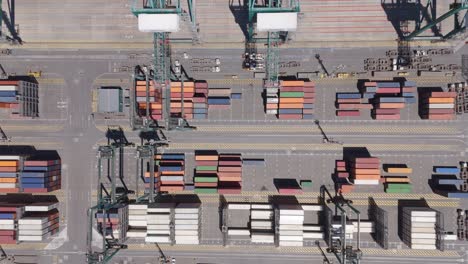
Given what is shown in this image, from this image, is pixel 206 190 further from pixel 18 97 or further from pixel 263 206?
pixel 18 97

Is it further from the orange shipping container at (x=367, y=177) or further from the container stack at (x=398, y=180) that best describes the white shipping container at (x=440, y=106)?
the orange shipping container at (x=367, y=177)

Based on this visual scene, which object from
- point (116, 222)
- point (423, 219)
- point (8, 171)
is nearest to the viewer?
point (423, 219)

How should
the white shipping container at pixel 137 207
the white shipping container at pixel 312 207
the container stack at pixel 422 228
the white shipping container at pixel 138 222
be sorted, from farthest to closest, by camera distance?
the white shipping container at pixel 138 222 < the white shipping container at pixel 137 207 < the white shipping container at pixel 312 207 < the container stack at pixel 422 228

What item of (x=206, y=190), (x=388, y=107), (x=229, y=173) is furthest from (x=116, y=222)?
(x=388, y=107)

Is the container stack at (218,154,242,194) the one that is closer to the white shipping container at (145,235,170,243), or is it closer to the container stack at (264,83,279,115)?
the container stack at (264,83,279,115)

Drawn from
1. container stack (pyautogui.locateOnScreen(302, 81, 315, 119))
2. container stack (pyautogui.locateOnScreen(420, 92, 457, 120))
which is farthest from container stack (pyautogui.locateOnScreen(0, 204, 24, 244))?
container stack (pyautogui.locateOnScreen(420, 92, 457, 120))

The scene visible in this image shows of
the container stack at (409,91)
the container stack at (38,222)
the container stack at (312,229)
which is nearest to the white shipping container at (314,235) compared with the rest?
the container stack at (312,229)

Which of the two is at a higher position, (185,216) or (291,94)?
(291,94)
